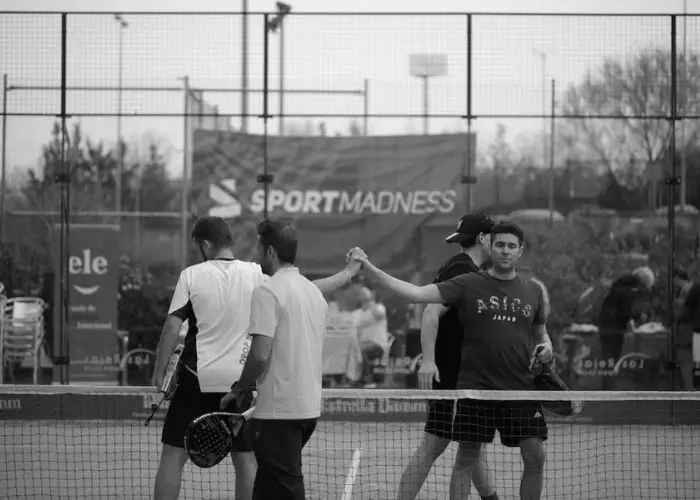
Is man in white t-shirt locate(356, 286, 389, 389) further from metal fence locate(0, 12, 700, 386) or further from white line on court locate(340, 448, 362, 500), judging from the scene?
white line on court locate(340, 448, 362, 500)

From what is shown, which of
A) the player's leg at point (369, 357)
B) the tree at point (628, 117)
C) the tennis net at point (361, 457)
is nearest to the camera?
the tennis net at point (361, 457)

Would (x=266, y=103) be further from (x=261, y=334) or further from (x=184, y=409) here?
(x=261, y=334)

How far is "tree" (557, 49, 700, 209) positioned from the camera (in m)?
14.0

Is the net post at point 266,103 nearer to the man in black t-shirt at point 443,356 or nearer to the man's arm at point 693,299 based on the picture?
the man's arm at point 693,299

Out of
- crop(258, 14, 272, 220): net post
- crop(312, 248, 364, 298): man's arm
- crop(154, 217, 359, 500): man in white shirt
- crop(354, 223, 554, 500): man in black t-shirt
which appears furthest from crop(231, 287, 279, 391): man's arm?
crop(258, 14, 272, 220): net post

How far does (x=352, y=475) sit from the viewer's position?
887cm

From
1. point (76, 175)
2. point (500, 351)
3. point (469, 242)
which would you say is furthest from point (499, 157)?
point (500, 351)

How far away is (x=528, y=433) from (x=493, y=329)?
24.5 inches

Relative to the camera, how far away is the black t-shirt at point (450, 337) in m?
7.14

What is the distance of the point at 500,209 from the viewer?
13.9 meters

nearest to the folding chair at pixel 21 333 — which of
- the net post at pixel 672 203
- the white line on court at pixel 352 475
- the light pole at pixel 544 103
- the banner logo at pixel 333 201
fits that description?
the banner logo at pixel 333 201

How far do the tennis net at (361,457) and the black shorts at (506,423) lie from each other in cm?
8

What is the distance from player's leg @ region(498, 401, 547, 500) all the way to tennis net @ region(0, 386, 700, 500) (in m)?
0.08

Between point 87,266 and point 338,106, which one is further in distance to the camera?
point 87,266
